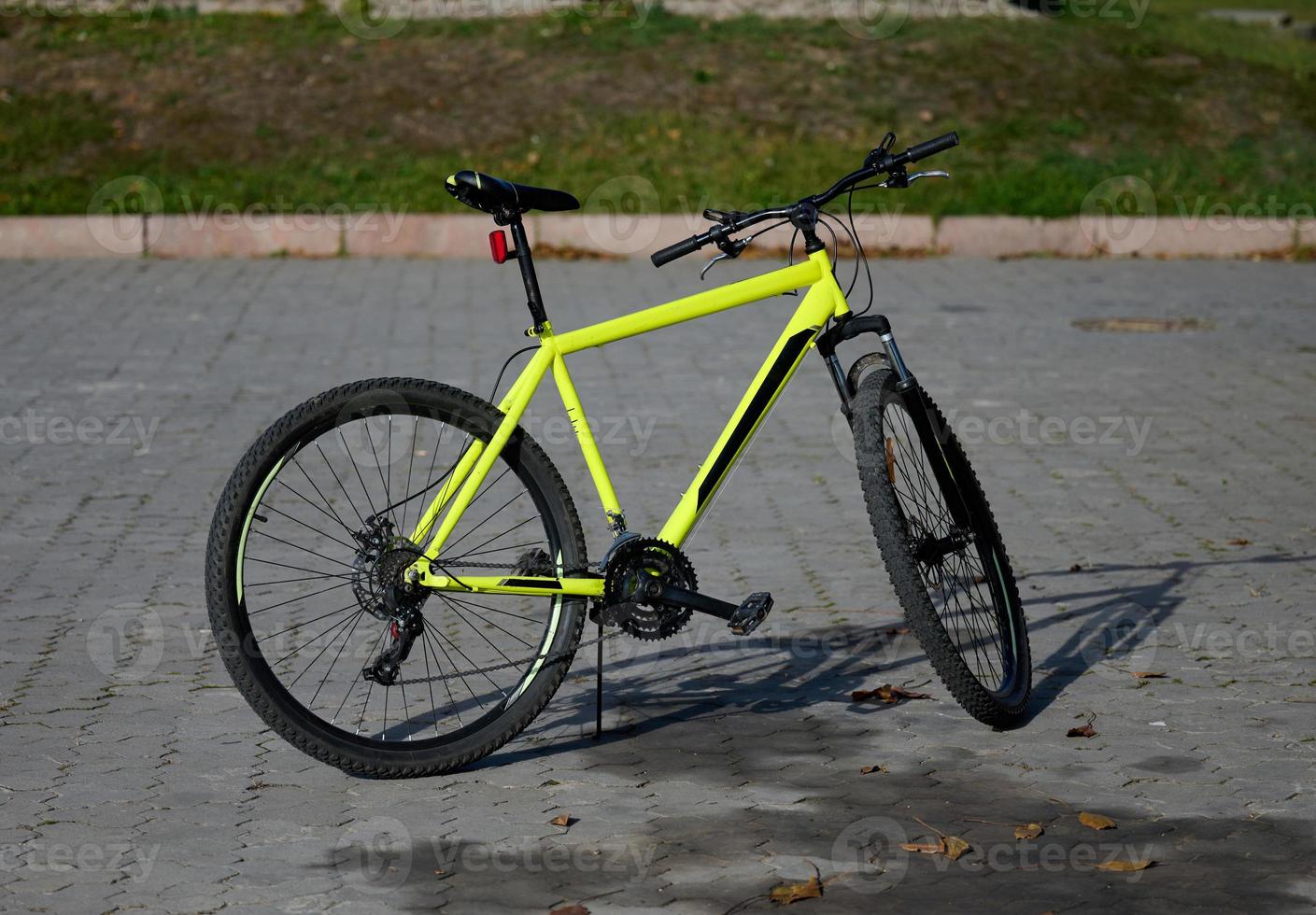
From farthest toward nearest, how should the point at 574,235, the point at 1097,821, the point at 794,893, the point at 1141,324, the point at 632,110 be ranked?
the point at 632,110
the point at 574,235
the point at 1141,324
the point at 1097,821
the point at 794,893

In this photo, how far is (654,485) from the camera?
7805 mm

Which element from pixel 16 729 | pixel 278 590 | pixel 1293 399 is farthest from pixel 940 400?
pixel 16 729

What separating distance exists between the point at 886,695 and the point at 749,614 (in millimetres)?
744

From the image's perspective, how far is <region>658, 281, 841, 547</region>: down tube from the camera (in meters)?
4.75

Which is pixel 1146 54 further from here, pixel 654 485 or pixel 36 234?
pixel 654 485

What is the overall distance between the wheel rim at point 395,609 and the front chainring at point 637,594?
152 mm

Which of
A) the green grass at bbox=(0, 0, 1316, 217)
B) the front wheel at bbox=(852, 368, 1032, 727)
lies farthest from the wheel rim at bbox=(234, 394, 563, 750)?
the green grass at bbox=(0, 0, 1316, 217)

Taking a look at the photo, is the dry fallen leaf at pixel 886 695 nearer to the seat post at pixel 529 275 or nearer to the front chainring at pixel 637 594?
the front chainring at pixel 637 594

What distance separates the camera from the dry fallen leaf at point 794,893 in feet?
12.4

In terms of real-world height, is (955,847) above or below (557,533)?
below

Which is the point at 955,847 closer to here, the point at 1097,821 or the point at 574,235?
the point at 1097,821

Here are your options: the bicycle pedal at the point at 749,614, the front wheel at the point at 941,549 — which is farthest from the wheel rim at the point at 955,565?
the bicycle pedal at the point at 749,614

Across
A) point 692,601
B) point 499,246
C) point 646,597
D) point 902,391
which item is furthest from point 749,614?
point 499,246

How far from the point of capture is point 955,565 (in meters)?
4.97
